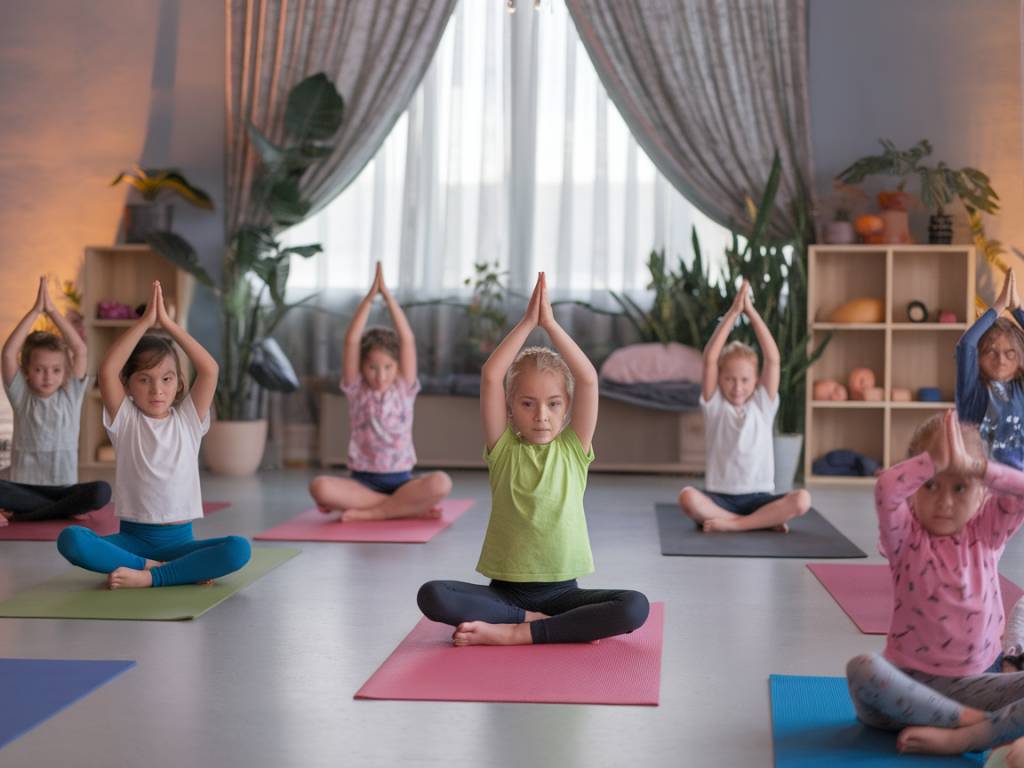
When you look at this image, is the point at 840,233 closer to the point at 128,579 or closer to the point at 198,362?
the point at 198,362

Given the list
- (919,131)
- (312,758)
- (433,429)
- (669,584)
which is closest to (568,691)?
(312,758)

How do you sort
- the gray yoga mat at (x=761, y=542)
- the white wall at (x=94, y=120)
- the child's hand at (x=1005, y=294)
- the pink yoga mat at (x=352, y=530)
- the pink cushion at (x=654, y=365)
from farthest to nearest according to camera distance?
the white wall at (x=94, y=120)
the pink cushion at (x=654, y=365)
the pink yoga mat at (x=352, y=530)
the gray yoga mat at (x=761, y=542)
the child's hand at (x=1005, y=294)

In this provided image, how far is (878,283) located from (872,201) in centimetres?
42

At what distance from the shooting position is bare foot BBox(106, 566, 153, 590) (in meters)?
3.20

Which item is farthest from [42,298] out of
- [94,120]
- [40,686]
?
[94,120]

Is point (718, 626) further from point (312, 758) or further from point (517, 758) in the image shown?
point (312, 758)

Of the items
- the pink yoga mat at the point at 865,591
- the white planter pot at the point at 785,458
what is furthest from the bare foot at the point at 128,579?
the white planter pot at the point at 785,458

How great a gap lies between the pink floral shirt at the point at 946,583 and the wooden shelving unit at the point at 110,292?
5.09 metres

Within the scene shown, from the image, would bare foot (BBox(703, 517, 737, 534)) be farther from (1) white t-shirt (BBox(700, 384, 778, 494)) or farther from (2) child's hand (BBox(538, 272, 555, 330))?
(2) child's hand (BBox(538, 272, 555, 330))

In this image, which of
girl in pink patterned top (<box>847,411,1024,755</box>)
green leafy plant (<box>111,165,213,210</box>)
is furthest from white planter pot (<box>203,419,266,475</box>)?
girl in pink patterned top (<box>847,411,1024,755</box>)

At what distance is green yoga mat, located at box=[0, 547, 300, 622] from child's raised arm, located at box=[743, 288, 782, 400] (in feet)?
5.73

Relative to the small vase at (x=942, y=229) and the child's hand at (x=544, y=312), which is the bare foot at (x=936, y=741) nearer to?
the child's hand at (x=544, y=312)

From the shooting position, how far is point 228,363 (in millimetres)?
6195

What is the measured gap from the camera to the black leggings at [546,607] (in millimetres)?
2633
